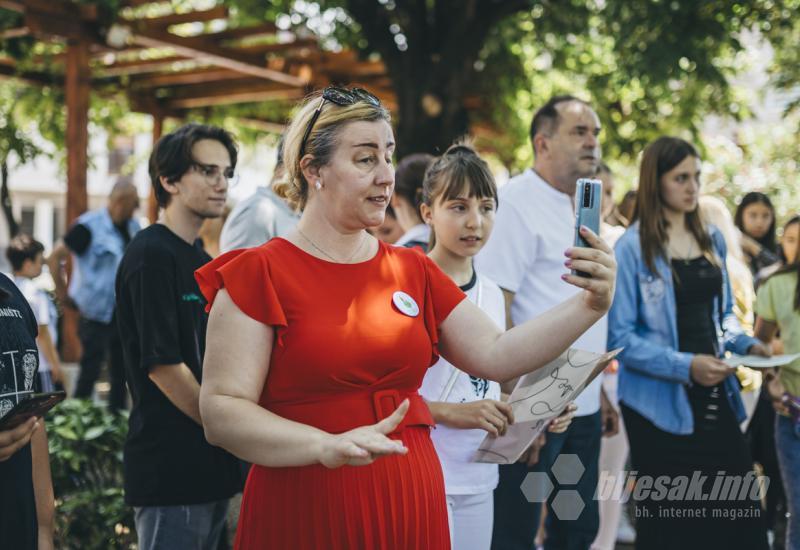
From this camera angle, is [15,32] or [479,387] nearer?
[479,387]

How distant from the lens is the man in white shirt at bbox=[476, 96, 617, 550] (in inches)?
171

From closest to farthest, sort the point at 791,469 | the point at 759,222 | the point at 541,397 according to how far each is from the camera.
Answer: the point at 541,397 < the point at 791,469 < the point at 759,222

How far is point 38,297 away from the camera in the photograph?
713cm

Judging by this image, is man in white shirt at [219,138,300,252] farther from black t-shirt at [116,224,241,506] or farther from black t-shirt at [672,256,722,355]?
black t-shirt at [672,256,722,355]

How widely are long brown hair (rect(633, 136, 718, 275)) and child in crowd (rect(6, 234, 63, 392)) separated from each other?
12.6 ft

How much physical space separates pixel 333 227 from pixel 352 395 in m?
0.48

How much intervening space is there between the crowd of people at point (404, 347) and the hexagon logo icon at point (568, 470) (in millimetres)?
55

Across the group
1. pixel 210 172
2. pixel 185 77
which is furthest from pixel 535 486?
pixel 185 77

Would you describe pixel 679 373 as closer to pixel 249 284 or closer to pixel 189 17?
pixel 249 284

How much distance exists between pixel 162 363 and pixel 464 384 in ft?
3.75

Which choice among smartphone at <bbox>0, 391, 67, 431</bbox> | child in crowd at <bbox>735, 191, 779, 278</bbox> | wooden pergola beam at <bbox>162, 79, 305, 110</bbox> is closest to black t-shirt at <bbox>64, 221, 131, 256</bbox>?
child in crowd at <bbox>735, 191, 779, 278</bbox>

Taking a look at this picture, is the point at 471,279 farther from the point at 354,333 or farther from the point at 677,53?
the point at 677,53

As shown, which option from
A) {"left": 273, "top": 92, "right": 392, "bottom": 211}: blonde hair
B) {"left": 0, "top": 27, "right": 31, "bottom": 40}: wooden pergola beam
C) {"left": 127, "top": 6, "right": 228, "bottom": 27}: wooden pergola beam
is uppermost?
{"left": 127, "top": 6, "right": 228, "bottom": 27}: wooden pergola beam

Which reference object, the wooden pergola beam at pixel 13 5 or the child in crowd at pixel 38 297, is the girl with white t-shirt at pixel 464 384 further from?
the wooden pergola beam at pixel 13 5
